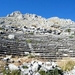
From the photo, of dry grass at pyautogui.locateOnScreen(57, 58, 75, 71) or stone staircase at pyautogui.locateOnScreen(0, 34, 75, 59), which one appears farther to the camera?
stone staircase at pyautogui.locateOnScreen(0, 34, 75, 59)

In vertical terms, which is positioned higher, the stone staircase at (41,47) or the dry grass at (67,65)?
the stone staircase at (41,47)

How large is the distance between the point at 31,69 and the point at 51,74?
1125 millimetres

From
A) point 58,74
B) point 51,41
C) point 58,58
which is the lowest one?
point 58,74

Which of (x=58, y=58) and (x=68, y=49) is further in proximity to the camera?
(x=68, y=49)

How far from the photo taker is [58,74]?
37.1ft

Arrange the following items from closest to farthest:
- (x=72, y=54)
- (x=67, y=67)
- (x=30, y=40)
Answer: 1. (x=67, y=67)
2. (x=72, y=54)
3. (x=30, y=40)

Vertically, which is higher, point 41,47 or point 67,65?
point 41,47

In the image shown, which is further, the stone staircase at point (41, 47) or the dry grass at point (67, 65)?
the stone staircase at point (41, 47)

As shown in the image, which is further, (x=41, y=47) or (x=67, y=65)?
(x=41, y=47)

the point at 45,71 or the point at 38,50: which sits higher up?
the point at 38,50

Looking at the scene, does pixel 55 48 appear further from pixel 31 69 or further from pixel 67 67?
pixel 31 69

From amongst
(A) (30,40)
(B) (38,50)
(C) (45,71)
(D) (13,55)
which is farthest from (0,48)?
(C) (45,71)

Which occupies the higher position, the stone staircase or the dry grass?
the stone staircase

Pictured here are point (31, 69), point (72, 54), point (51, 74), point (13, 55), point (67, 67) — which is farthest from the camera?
point (72, 54)
